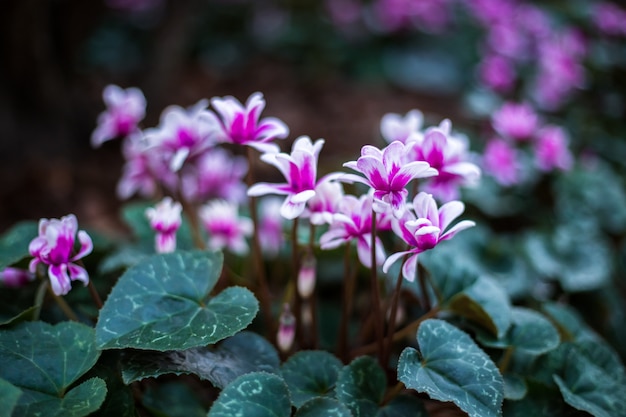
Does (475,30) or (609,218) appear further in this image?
(475,30)

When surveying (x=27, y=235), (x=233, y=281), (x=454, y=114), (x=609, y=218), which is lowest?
(x=454, y=114)

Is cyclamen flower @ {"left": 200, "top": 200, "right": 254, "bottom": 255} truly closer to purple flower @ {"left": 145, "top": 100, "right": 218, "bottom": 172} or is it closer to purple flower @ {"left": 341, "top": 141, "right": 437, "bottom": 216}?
purple flower @ {"left": 145, "top": 100, "right": 218, "bottom": 172}

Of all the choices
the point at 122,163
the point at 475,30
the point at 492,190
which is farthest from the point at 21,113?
the point at 475,30

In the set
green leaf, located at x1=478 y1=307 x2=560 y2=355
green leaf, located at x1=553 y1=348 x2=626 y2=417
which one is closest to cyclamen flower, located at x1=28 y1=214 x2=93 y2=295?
green leaf, located at x1=478 y1=307 x2=560 y2=355

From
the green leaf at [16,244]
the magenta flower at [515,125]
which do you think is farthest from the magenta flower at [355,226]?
the magenta flower at [515,125]

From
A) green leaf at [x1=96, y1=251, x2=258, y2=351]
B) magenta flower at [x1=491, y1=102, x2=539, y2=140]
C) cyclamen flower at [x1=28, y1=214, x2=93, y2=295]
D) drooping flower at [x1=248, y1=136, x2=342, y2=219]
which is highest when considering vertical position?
drooping flower at [x1=248, y1=136, x2=342, y2=219]

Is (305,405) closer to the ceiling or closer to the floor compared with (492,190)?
closer to the ceiling

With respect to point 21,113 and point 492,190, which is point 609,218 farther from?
point 21,113

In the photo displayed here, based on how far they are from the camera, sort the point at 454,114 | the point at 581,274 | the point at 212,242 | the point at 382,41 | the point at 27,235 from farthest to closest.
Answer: the point at 382,41, the point at 454,114, the point at 581,274, the point at 212,242, the point at 27,235
